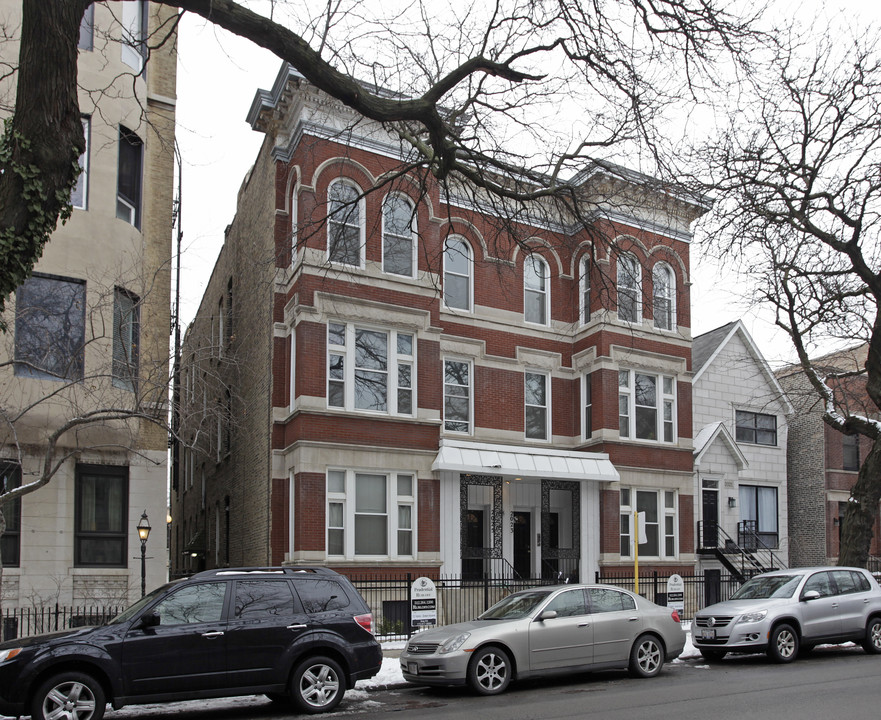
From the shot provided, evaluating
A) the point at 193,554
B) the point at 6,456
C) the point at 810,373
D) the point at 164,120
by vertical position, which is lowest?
the point at 193,554

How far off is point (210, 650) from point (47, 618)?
893 cm

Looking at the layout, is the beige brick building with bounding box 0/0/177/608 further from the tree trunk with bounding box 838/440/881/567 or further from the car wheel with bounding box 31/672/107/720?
the tree trunk with bounding box 838/440/881/567

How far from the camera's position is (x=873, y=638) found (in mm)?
16375

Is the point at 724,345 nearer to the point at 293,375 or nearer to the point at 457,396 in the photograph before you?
the point at 457,396

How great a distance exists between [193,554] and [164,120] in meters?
17.3

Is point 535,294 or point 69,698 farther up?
point 535,294

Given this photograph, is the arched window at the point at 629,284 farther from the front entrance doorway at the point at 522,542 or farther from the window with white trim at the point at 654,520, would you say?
the front entrance doorway at the point at 522,542

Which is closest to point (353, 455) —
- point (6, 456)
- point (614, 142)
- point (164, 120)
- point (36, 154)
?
point (6, 456)

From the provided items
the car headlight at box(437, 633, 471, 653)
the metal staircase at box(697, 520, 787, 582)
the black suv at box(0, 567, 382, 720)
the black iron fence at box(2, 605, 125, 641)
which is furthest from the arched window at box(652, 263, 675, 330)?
the black suv at box(0, 567, 382, 720)

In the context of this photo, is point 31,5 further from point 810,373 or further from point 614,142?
point 810,373

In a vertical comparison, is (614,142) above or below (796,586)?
above

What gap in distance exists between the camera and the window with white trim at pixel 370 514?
70.1ft

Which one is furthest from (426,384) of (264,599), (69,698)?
(69,698)

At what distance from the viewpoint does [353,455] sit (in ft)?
70.9
